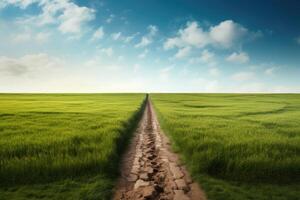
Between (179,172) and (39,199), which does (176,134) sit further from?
(39,199)

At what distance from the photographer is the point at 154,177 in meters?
6.48

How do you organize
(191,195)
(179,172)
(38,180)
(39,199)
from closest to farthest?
1. (39,199)
2. (191,195)
3. (38,180)
4. (179,172)

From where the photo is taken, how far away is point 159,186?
5.83m

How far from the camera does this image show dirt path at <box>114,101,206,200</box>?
→ 5.33m

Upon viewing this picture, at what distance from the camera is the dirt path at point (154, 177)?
210 inches

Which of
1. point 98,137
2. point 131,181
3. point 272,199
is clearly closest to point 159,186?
point 131,181

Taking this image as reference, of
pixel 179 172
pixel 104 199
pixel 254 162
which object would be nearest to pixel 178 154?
pixel 179 172

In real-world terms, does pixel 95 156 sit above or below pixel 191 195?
above

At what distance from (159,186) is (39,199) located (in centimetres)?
294

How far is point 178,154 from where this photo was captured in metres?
8.86

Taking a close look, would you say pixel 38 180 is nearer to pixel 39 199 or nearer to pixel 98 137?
pixel 39 199

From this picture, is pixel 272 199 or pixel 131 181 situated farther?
pixel 131 181

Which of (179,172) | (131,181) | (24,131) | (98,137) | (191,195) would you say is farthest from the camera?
(24,131)

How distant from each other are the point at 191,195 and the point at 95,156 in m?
3.35
